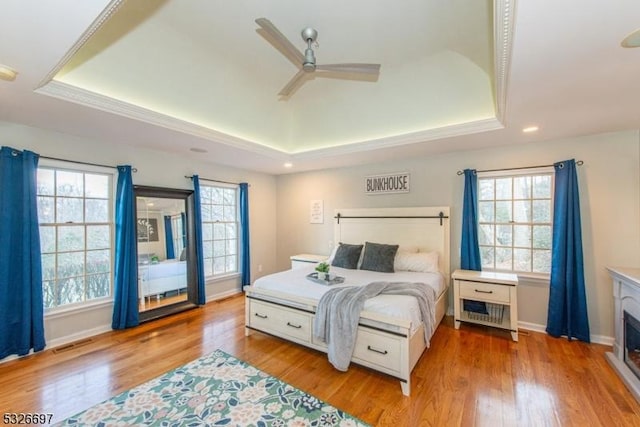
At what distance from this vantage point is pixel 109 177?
363 cm

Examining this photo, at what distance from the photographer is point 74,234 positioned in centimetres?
334

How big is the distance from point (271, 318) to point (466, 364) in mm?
2074

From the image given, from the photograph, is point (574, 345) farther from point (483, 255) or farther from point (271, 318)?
point (271, 318)

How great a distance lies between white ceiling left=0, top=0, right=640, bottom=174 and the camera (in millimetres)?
1519

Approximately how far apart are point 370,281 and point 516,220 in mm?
2214

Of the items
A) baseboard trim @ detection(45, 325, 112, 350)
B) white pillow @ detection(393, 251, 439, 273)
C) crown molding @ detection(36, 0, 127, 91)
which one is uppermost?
crown molding @ detection(36, 0, 127, 91)

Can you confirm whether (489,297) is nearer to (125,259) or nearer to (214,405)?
(214,405)

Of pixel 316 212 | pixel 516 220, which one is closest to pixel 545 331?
pixel 516 220

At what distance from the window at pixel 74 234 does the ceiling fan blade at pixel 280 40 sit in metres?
3.04

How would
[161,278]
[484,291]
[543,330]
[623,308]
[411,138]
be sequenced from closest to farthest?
[623,308] → [484,291] → [543,330] → [411,138] → [161,278]

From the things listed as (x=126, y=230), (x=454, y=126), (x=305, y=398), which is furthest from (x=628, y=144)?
(x=126, y=230)

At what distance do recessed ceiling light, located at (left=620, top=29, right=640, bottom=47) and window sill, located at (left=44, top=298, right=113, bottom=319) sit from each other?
5.30 metres

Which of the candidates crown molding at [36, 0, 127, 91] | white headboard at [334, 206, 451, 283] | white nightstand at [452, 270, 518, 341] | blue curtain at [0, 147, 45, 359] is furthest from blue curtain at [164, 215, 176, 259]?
white nightstand at [452, 270, 518, 341]

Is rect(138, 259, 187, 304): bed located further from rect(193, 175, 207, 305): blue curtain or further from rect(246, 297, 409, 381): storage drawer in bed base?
rect(246, 297, 409, 381): storage drawer in bed base
